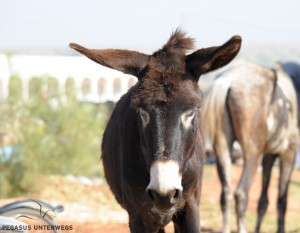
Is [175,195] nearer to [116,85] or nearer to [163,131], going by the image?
[163,131]

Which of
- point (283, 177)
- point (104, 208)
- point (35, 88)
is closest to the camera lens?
point (283, 177)

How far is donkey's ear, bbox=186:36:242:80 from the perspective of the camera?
14.5 ft

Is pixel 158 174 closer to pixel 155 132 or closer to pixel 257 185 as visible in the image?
pixel 155 132

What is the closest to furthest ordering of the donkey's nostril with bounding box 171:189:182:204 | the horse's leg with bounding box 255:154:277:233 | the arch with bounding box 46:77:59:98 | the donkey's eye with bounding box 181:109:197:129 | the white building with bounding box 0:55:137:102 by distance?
the donkey's nostril with bounding box 171:189:182:204 < the donkey's eye with bounding box 181:109:197:129 < the horse's leg with bounding box 255:154:277:233 < the arch with bounding box 46:77:59:98 < the white building with bounding box 0:55:137:102

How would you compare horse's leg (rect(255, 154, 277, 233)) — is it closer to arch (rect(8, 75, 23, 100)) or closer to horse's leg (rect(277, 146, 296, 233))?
horse's leg (rect(277, 146, 296, 233))

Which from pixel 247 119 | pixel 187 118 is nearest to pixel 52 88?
pixel 247 119

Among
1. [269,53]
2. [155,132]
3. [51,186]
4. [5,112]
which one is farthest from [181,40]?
[269,53]

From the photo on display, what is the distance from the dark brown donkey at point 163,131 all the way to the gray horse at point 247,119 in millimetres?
3113

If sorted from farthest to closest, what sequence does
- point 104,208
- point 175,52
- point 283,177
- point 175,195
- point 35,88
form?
1. point 35,88
2. point 104,208
3. point 283,177
4. point 175,52
5. point 175,195

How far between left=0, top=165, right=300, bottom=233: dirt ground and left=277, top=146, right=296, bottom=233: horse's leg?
4.20ft

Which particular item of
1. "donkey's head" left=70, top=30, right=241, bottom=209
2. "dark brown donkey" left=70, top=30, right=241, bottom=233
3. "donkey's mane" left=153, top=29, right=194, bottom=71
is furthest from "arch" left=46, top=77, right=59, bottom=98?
"donkey's head" left=70, top=30, right=241, bottom=209

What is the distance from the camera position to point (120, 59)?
4.54 m

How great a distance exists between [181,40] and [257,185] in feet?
41.8

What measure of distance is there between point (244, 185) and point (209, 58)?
404 centimetres
